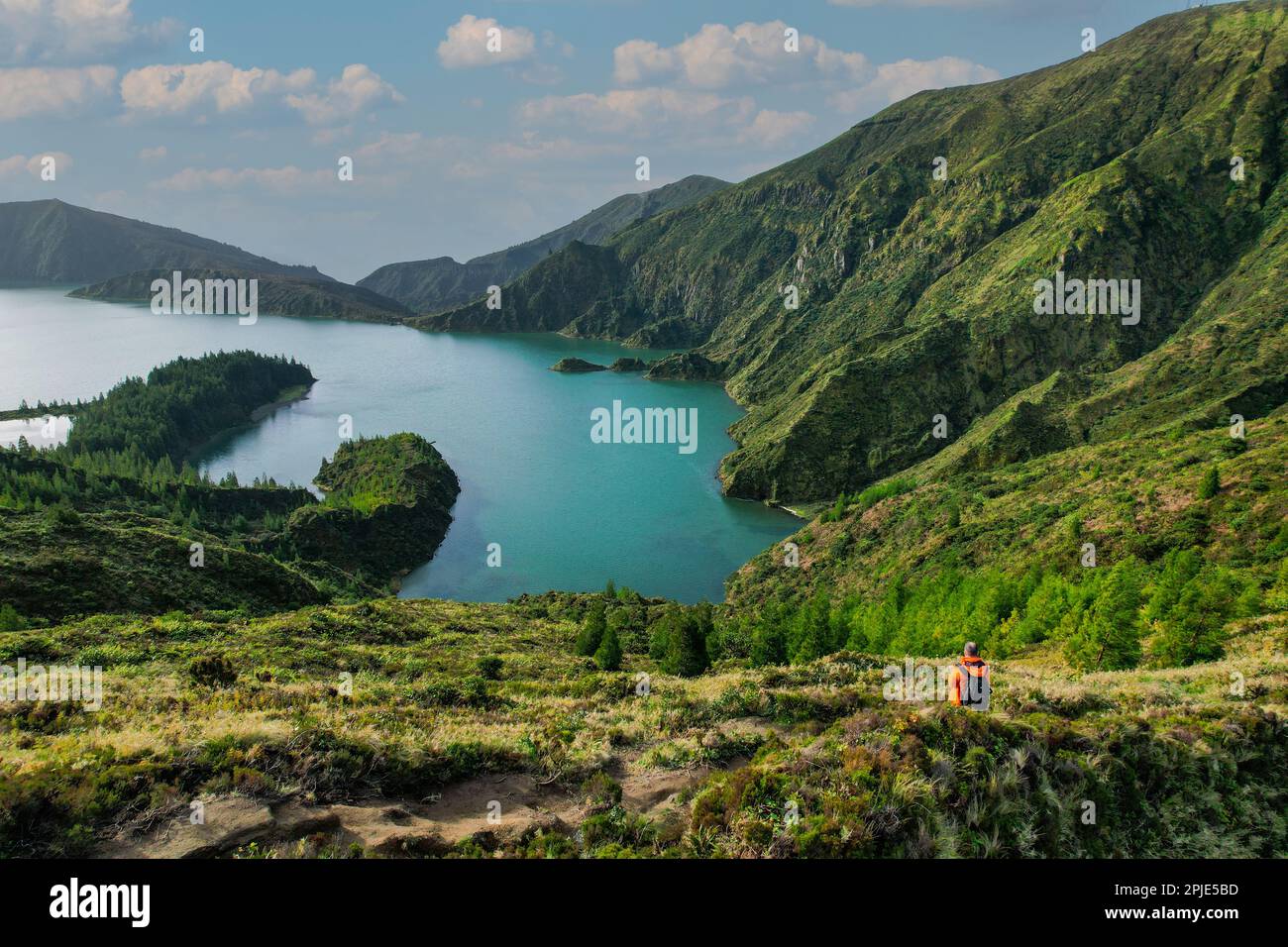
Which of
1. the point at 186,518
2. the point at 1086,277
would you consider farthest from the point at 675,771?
the point at 1086,277

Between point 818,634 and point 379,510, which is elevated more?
point 379,510

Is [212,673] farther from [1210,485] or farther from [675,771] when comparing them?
[1210,485]

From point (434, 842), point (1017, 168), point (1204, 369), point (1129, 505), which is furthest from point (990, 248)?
point (434, 842)

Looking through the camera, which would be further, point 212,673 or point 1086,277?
point 1086,277

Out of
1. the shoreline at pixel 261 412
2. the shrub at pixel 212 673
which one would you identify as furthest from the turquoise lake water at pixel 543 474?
the shrub at pixel 212 673

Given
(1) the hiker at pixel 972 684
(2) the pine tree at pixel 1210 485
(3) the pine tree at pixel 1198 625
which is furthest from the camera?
(2) the pine tree at pixel 1210 485

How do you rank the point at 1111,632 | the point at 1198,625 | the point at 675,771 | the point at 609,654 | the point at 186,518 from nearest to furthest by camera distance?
the point at 675,771
the point at 1198,625
the point at 1111,632
the point at 609,654
the point at 186,518

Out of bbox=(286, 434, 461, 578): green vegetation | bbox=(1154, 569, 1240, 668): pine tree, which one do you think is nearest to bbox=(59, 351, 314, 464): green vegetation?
bbox=(286, 434, 461, 578): green vegetation

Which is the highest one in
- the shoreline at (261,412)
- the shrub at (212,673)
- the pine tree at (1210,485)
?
the shoreline at (261,412)

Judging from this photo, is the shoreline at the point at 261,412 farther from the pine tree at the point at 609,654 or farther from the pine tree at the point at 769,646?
the pine tree at the point at 769,646

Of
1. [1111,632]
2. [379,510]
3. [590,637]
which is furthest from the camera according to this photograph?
[379,510]

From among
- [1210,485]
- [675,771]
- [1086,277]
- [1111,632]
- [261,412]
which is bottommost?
[1111,632]
